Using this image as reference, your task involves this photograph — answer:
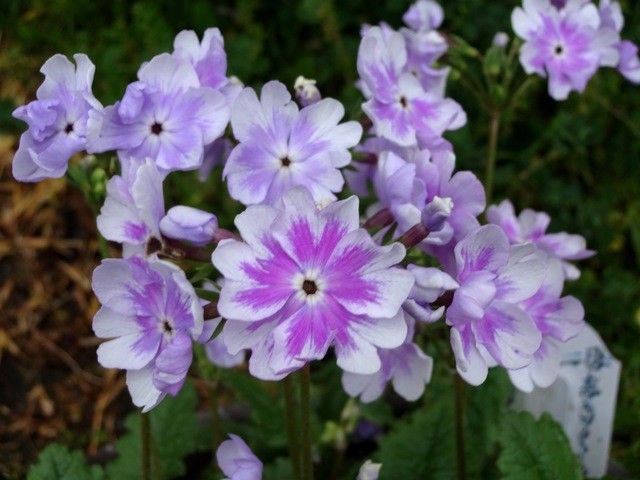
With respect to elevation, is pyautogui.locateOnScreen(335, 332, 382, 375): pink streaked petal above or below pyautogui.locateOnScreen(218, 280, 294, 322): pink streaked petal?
below

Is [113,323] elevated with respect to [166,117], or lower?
lower

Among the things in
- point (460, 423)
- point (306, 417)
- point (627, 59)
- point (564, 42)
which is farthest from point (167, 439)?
point (627, 59)

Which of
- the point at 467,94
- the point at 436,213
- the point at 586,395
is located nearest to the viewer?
the point at 436,213

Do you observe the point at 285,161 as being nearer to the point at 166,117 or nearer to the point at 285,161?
the point at 285,161

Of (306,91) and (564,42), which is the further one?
(564,42)

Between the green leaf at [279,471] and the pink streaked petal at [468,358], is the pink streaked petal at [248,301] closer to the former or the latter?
the pink streaked petal at [468,358]

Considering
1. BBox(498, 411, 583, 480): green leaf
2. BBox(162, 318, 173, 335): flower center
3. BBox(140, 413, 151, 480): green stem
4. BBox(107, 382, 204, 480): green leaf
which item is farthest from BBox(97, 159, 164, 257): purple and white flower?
BBox(107, 382, 204, 480): green leaf

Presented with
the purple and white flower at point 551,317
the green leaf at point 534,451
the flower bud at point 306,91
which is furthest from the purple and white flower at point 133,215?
the green leaf at point 534,451

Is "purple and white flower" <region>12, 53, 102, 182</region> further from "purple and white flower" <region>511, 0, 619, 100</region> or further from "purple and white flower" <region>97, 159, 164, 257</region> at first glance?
"purple and white flower" <region>511, 0, 619, 100</region>
